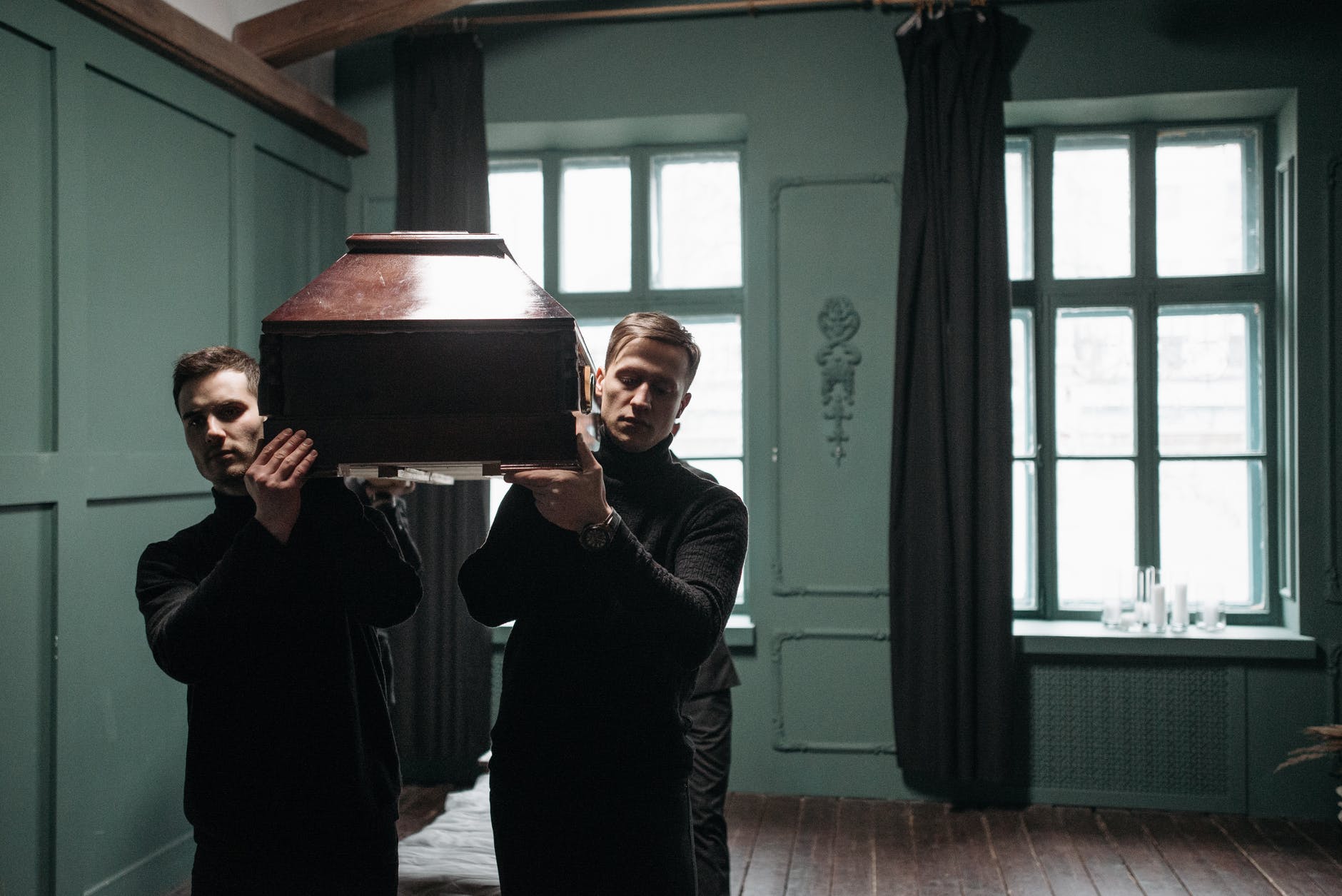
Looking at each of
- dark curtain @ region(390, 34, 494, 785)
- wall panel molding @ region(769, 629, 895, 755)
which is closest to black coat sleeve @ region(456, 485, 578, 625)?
dark curtain @ region(390, 34, 494, 785)

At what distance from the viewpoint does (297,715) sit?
4.49ft

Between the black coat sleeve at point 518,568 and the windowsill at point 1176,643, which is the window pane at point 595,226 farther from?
the black coat sleeve at point 518,568

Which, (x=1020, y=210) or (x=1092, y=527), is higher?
(x=1020, y=210)

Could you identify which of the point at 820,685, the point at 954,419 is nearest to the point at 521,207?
the point at 954,419

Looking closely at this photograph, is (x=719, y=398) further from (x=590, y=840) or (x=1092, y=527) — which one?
(x=590, y=840)

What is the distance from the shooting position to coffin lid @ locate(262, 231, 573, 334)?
1.23 m

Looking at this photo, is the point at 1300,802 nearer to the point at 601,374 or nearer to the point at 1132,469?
the point at 1132,469

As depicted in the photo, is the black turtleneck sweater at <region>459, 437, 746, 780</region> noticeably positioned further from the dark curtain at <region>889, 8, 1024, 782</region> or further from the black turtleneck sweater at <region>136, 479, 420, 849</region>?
the dark curtain at <region>889, 8, 1024, 782</region>

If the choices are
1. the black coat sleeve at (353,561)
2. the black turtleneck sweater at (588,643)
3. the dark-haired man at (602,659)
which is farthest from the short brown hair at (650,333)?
the black coat sleeve at (353,561)

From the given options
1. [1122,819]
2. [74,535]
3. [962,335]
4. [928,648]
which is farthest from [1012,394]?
[74,535]

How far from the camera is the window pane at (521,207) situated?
447cm

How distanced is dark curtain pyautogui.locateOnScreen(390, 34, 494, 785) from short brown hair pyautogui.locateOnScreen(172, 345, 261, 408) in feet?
8.01

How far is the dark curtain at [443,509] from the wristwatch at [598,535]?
281 cm

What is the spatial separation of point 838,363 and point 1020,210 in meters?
1.04
